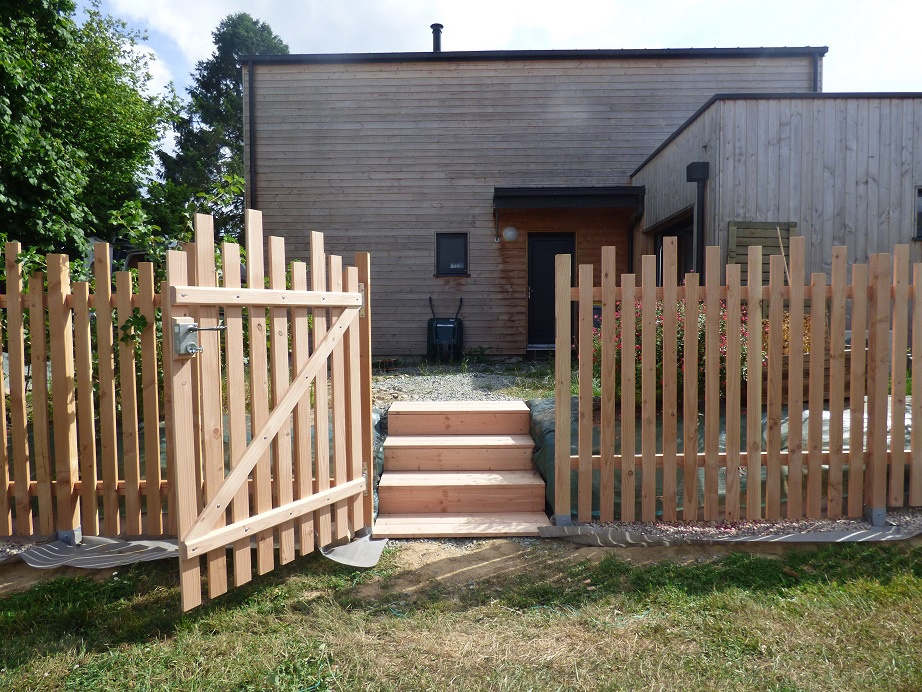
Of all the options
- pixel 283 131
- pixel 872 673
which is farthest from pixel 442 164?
pixel 872 673

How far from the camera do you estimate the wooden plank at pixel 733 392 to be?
3484 millimetres

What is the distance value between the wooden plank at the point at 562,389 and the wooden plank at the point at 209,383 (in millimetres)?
1759

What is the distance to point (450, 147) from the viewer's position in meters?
10.9

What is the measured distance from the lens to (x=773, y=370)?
363 cm

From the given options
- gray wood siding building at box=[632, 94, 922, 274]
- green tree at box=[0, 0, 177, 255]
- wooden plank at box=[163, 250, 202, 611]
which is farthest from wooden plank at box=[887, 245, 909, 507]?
green tree at box=[0, 0, 177, 255]

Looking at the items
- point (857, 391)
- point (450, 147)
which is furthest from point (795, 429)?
point (450, 147)

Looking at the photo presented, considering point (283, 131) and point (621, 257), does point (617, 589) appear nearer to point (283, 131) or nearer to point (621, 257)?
point (621, 257)

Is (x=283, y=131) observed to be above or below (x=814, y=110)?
above

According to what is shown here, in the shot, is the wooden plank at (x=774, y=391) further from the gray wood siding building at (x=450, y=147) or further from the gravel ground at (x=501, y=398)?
the gray wood siding building at (x=450, y=147)

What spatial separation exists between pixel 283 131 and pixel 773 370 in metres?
9.74

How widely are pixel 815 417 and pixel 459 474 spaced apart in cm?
224

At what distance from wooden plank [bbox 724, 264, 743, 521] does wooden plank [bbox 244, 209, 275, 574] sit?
2.22 meters

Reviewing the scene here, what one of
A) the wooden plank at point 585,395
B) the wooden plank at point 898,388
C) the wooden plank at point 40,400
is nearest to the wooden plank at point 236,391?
the wooden plank at point 40,400

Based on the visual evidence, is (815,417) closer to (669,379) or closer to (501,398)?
(669,379)
